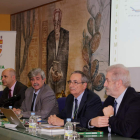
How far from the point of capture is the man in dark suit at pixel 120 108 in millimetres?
2336

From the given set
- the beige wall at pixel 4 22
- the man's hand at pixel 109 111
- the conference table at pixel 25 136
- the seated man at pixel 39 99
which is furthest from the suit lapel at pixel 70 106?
the beige wall at pixel 4 22

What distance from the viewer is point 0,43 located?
671 centimetres

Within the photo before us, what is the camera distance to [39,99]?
4.00m

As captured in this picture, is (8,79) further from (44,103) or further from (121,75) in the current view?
(121,75)

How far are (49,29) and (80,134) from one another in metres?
5.06

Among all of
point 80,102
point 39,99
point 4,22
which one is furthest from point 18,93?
point 4,22

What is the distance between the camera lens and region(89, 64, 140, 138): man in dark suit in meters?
2.34

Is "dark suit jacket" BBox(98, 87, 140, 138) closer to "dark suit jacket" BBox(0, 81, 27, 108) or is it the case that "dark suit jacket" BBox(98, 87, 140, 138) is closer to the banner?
"dark suit jacket" BBox(0, 81, 27, 108)

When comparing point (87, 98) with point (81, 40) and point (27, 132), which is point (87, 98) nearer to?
point (27, 132)

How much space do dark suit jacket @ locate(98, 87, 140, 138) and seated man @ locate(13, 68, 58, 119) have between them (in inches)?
58.3

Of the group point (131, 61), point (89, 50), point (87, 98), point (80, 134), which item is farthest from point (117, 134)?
point (89, 50)

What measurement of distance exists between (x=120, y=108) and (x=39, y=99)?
5.66 feet

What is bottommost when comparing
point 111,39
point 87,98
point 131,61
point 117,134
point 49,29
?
point 117,134

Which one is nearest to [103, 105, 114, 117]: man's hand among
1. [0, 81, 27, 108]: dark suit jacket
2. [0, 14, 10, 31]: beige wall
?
[0, 81, 27, 108]: dark suit jacket
